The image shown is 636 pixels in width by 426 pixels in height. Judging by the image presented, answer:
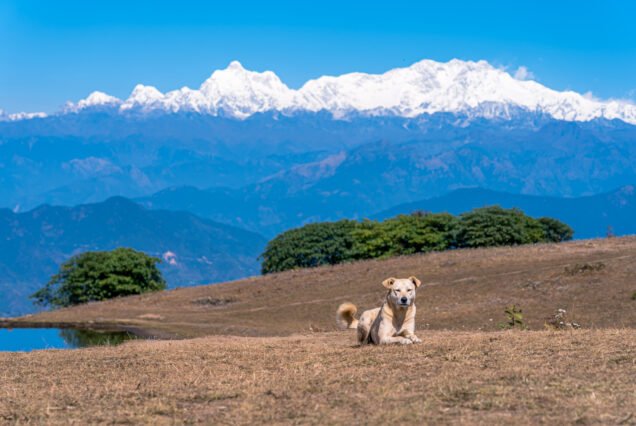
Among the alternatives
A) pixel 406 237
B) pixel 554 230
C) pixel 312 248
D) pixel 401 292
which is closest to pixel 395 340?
pixel 401 292

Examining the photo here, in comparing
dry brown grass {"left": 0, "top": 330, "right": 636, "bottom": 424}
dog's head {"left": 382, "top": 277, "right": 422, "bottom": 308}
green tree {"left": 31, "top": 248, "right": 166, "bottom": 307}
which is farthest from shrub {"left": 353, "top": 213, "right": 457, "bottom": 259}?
dry brown grass {"left": 0, "top": 330, "right": 636, "bottom": 424}

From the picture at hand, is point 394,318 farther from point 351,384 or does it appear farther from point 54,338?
point 54,338

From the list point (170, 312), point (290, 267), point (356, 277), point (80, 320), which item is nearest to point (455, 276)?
point (356, 277)

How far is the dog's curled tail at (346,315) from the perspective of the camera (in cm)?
1900

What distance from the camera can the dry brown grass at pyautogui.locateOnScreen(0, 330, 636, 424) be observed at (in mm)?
10508

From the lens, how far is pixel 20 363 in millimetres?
17781

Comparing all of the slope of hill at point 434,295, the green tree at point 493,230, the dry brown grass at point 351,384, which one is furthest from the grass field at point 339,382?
the green tree at point 493,230

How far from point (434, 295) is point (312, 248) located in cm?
3388

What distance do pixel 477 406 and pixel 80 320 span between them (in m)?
39.9

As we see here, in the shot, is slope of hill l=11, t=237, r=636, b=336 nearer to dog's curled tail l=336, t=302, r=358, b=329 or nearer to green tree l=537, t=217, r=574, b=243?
dog's curled tail l=336, t=302, r=358, b=329

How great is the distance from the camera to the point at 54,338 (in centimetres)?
4206

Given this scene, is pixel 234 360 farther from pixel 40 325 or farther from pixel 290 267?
pixel 290 267

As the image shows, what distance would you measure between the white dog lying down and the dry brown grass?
1.69 feet

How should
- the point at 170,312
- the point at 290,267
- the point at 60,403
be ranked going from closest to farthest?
the point at 60,403
the point at 170,312
the point at 290,267
